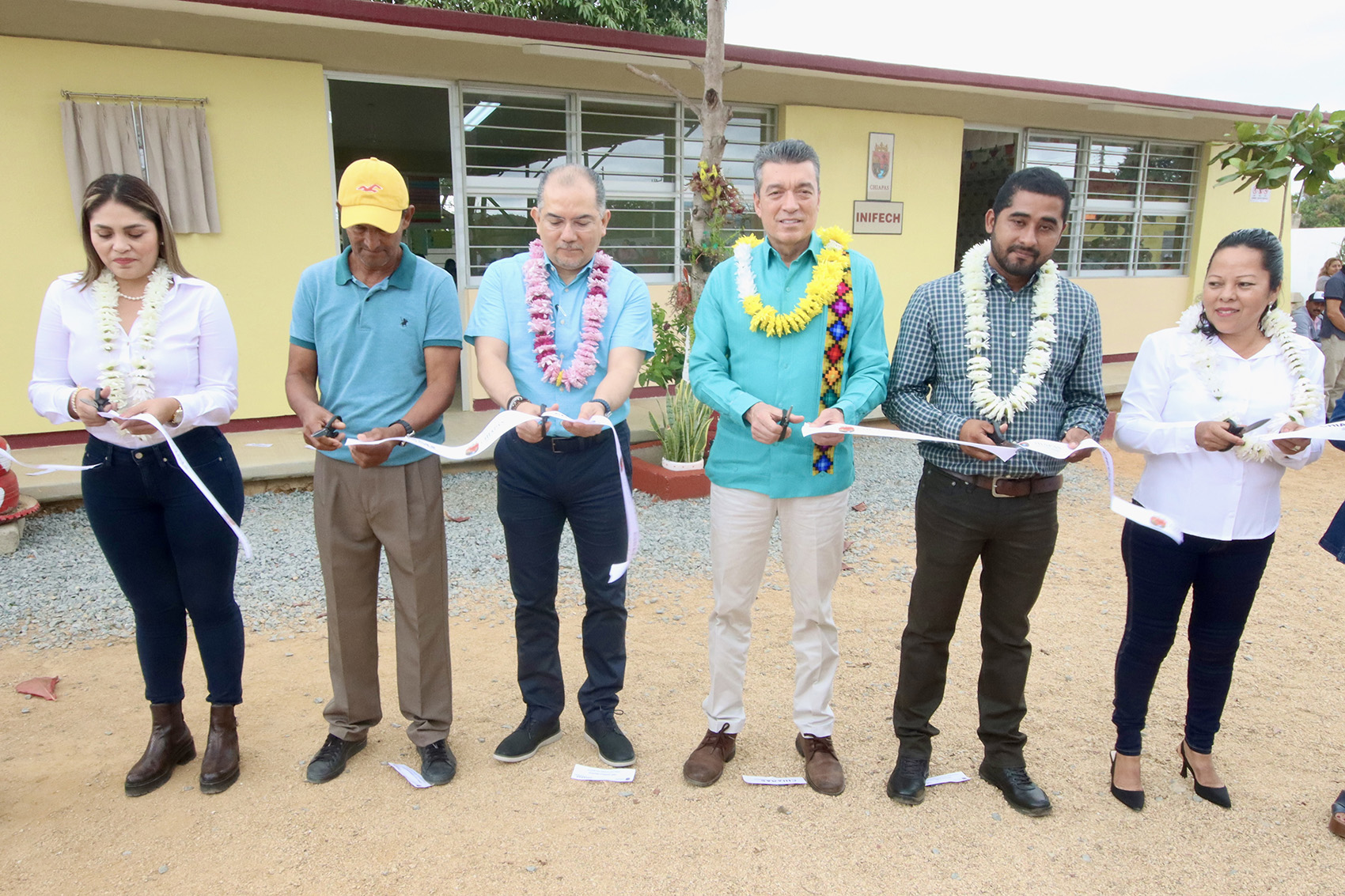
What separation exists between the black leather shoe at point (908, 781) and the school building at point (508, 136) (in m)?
6.08

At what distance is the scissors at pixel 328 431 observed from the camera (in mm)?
2607

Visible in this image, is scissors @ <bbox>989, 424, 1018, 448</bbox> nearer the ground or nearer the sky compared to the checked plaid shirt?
nearer the ground

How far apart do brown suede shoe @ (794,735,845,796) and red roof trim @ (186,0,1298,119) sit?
554cm

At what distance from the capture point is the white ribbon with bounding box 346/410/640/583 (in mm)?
2590

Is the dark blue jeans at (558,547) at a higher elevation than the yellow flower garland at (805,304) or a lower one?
lower

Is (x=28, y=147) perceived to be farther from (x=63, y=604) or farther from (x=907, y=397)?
(x=907, y=397)

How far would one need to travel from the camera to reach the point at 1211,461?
2.60m

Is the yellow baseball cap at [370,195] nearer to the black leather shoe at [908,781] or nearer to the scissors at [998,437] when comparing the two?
the scissors at [998,437]

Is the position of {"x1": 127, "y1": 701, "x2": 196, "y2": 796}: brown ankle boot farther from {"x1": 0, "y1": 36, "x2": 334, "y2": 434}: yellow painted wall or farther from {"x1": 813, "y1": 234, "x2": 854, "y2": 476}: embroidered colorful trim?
{"x1": 0, "y1": 36, "x2": 334, "y2": 434}: yellow painted wall

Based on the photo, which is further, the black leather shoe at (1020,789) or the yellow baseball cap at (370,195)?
the black leather shoe at (1020,789)

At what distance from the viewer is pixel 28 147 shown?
20.3 ft

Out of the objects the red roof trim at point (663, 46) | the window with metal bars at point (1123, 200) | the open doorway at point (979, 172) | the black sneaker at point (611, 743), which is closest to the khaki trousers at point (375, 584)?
the black sneaker at point (611, 743)

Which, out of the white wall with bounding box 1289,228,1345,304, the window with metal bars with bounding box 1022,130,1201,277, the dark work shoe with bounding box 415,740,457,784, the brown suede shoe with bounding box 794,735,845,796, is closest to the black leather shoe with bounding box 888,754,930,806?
the brown suede shoe with bounding box 794,735,845,796

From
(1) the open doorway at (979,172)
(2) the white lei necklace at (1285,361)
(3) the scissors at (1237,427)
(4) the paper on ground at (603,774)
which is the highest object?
(1) the open doorway at (979,172)
